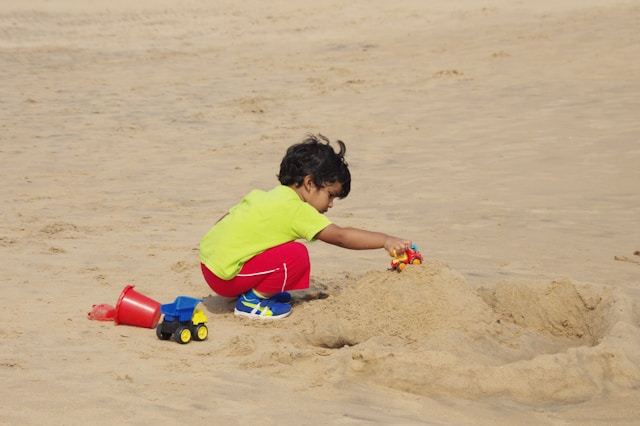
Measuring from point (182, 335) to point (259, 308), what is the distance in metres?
0.64

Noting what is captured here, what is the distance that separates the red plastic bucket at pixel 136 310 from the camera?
429 cm

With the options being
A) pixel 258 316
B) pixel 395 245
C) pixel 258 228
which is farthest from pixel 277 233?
pixel 395 245

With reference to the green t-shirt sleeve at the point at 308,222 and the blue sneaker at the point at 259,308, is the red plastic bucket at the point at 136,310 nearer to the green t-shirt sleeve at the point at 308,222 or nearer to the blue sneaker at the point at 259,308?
the blue sneaker at the point at 259,308

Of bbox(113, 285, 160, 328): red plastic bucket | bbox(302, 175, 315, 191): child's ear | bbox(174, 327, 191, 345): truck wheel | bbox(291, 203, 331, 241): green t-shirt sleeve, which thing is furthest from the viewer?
bbox(302, 175, 315, 191): child's ear

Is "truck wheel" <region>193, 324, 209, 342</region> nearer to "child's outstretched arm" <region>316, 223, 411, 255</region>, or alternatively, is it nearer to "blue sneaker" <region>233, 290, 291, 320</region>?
"blue sneaker" <region>233, 290, 291, 320</region>

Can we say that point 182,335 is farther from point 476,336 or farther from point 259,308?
point 476,336

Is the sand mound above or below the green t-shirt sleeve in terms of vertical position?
below

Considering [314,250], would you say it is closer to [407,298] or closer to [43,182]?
[407,298]

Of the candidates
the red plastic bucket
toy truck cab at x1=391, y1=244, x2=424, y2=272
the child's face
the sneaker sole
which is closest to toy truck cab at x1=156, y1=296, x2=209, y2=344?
the red plastic bucket

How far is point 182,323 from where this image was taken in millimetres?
4070

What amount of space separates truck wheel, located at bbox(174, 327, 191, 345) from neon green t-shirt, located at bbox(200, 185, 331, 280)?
544mm

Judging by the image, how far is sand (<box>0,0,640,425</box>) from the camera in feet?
11.4

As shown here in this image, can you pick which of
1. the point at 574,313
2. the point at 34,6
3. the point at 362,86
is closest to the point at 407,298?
the point at 574,313

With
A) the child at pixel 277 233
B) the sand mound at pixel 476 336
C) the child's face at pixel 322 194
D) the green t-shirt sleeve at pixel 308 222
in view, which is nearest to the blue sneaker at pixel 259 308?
the child at pixel 277 233
